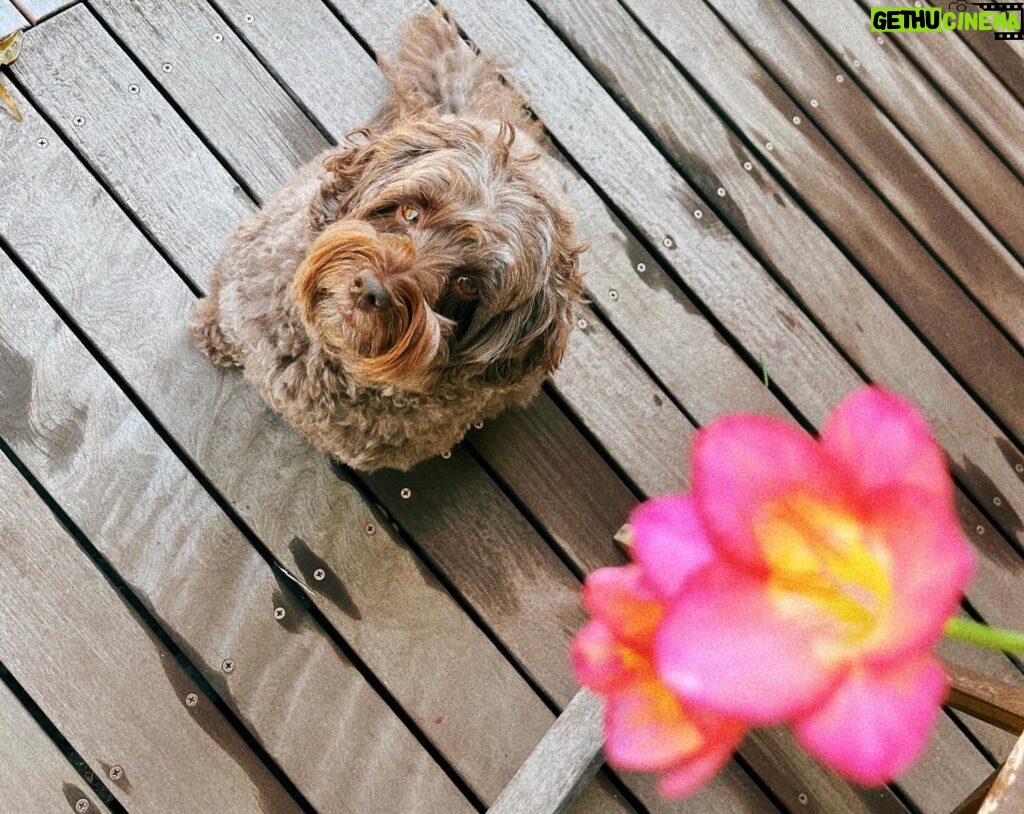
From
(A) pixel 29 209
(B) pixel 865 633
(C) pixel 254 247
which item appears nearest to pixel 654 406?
(C) pixel 254 247

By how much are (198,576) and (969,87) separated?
8.03 ft

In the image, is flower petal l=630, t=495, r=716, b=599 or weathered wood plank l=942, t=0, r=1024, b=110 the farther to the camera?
weathered wood plank l=942, t=0, r=1024, b=110

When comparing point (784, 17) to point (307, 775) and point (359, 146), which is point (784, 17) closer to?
point (359, 146)

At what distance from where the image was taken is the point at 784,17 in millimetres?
2309

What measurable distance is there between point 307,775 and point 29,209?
1457 millimetres

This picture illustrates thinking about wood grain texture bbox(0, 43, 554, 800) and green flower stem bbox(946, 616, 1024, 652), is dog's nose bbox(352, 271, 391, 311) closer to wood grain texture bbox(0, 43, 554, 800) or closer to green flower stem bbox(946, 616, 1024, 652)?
wood grain texture bbox(0, 43, 554, 800)

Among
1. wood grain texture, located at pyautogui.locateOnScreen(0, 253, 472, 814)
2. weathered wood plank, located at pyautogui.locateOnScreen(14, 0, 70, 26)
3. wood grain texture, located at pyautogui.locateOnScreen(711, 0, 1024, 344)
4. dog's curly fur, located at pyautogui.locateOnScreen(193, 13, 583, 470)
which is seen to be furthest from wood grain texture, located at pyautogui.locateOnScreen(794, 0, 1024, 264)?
wood grain texture, located at pyautogui.locateOnScreen(0, 253, 472, 814)

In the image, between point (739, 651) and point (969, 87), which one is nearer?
point (739, 651)

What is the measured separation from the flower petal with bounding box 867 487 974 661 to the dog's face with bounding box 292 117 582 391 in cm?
110

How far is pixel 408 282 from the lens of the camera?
Result: 1.34 meters

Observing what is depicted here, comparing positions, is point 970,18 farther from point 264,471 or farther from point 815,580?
point 815,580

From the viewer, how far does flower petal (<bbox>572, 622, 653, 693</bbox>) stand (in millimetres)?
356

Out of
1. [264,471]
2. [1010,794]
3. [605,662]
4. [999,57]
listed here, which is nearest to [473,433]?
[264,471]

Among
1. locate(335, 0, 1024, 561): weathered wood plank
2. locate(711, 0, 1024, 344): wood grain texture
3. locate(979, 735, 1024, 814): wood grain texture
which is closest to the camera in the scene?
locate(979, 735, 1024, 814): wood grain texture
